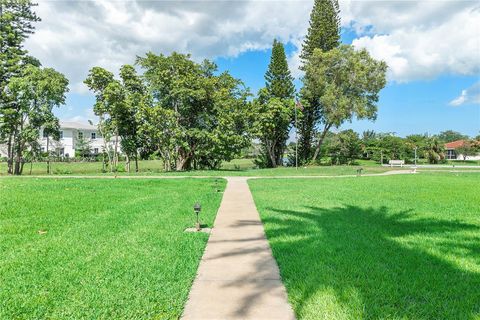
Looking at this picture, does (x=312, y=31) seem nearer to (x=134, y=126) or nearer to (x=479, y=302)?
(x=134, y=126)

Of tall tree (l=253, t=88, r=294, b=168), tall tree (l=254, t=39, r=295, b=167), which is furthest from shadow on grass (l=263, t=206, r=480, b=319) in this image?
tall tree (l=254, t=39, r=295, b=167)

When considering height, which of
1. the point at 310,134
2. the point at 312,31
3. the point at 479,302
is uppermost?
the point at 312,31

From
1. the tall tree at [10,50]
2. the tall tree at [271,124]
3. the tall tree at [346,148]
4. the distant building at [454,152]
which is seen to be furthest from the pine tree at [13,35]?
the distant building at [454,152]

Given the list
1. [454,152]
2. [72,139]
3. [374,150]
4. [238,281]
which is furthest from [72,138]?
[454,152]

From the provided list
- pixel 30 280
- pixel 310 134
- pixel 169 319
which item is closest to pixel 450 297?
pixel 169 319

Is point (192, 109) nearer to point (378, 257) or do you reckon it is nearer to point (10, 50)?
point (10, 50)

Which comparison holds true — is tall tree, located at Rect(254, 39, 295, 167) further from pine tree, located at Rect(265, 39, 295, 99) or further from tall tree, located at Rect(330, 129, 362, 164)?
tall tree, located at Rect(330, 129, 362, 164)

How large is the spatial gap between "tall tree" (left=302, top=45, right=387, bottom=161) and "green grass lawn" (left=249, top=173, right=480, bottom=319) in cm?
2469

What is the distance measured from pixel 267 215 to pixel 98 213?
13.5ft

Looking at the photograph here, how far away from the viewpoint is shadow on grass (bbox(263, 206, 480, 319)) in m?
3.49

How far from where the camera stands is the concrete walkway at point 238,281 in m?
3.41

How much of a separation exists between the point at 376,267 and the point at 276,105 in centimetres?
2971

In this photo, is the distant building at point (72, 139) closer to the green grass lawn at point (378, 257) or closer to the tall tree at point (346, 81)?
the tall tree at point (346, 81)

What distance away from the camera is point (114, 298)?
364 centimetres
